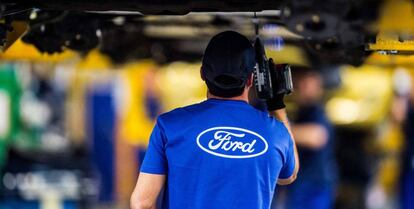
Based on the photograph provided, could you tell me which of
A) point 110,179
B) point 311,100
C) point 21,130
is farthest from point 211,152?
point 110,179

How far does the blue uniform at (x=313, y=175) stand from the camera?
10.7 m

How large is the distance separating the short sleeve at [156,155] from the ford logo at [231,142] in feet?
0.56

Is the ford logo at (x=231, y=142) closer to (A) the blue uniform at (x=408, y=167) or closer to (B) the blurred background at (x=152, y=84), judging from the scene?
(B) the blurred background at (x=152, y=84)

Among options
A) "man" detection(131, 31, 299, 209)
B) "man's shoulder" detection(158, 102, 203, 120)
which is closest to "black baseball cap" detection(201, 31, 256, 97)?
"man" detection(131, 31, 299, 209)

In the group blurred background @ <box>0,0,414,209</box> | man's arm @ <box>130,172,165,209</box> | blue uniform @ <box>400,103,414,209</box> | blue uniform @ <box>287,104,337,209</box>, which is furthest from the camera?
blue uniform @ <box>400,103,414,209</box>

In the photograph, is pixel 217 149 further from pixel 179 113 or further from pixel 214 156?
pixel 179 113

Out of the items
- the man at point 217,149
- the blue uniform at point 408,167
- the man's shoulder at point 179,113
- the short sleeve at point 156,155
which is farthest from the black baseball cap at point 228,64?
the blue uniform at point 408,167

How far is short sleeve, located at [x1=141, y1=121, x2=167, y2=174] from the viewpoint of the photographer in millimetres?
6324

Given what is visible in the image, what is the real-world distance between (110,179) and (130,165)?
395mm

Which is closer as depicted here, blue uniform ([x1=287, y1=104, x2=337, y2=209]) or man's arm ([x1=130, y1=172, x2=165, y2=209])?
man's arm ([x1=130, y1=172, x2=165, y2=209])

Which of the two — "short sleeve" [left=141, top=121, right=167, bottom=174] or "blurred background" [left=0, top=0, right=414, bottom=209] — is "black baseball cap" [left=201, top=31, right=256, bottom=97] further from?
"short sleeve" [left=141, top=121, right=167, bottom=174]

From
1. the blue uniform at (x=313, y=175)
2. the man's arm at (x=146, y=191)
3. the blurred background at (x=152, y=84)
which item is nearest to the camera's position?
the man's arm at (x=146, y=191)

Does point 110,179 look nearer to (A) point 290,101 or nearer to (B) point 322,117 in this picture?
(A) point 290,101

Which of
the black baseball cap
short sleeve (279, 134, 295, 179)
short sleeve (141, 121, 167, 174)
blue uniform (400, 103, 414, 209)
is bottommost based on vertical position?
blue uniform (400, 103, 414, 209)
